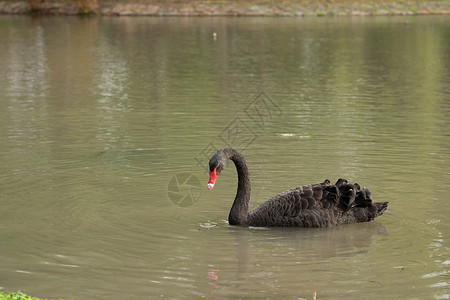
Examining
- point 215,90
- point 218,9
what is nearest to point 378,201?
point 215,90

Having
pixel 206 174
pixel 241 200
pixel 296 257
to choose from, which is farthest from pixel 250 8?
pixel 296 257

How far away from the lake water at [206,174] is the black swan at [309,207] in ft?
0.39

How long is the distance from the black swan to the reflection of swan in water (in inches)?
3.3

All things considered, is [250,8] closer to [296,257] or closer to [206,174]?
[206,174]

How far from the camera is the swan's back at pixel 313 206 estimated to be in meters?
6.90

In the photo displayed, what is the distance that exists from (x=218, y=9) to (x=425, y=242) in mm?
34576

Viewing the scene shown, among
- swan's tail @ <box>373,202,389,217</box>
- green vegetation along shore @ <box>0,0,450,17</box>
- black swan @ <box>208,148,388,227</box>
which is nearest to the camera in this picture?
black swan @ <box>208,148,388,227</box>

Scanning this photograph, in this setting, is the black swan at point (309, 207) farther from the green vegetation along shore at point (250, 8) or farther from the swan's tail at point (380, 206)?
the green vegetation along shore at point (250, 8)

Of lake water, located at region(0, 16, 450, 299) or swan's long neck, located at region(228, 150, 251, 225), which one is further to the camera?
swan's long neck, located at region(228, 150, 251, 225)

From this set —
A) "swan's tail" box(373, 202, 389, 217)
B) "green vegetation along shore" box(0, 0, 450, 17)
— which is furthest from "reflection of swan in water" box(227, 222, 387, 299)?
"green vegetation along shore" box(0, 0, 450, 17)

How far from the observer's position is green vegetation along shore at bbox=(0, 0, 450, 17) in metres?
39.6

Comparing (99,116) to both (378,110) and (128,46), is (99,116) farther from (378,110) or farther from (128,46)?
(128,46)

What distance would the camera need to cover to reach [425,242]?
21.5 ft

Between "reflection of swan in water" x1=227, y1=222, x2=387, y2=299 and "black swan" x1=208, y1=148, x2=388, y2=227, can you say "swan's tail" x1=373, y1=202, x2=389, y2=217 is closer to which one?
"black swan" x1=208, y1=148, x2=388, y2=227
